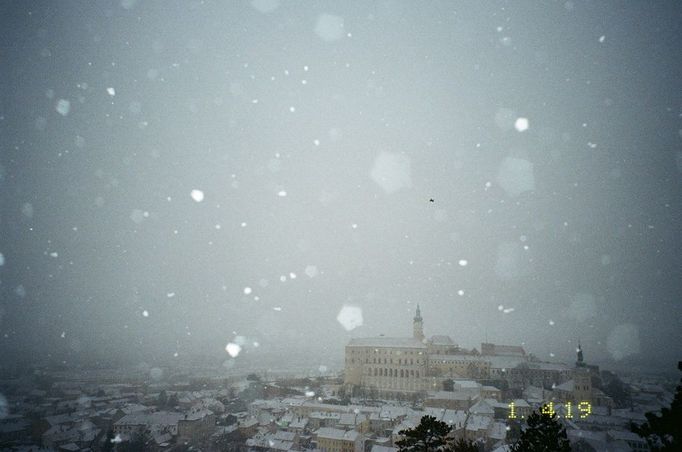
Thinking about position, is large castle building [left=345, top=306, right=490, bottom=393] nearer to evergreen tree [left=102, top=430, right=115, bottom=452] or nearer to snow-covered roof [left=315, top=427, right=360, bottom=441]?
snow-covered roof [left=315, top=427, right=360, bottom=441]

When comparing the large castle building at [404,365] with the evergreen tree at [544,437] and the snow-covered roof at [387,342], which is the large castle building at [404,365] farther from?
the evergreen tree at [544,437]

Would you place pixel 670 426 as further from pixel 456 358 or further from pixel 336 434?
pixel 456 358

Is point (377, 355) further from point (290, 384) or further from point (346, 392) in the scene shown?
point (290, 384)

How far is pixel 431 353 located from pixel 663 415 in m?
76.6

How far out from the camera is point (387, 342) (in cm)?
8625

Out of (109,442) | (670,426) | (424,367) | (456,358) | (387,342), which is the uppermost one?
(670,426)

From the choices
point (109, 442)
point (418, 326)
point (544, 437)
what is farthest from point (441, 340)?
point (544, 437)

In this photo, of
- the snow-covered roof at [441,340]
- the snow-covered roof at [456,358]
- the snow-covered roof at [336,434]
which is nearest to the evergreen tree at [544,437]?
the snow-covered roof at [336,434]

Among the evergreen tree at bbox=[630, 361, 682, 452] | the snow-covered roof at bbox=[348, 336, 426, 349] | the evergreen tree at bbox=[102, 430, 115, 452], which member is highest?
the evergreen tree at bbox=[630, 361, 682, 452]

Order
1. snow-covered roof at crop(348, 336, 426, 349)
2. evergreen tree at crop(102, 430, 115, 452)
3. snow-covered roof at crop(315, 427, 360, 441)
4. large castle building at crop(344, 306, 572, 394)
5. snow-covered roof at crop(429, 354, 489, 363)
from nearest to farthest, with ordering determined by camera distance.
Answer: snow-covered roof at crop(315, 427, 360, 441) → evergreen tree at crop(102, 430, 115, 452) → large castle building at crop(344, 306, 572, 394) → snow-covered roof at crop(429, 354, 489, 363) → snow-covered roof at crop(348, 336, 426, 349)

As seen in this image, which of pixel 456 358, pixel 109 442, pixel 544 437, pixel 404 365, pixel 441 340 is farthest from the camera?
pixel 441 340

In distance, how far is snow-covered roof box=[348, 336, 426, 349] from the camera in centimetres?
8281

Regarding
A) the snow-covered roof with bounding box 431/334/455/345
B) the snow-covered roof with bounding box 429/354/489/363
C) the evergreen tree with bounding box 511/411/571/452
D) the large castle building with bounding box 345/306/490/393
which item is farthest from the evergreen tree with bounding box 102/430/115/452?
the snow-covered roof with bounding box 431/334/455/345

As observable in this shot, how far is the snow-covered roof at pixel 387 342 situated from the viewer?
82812mm
